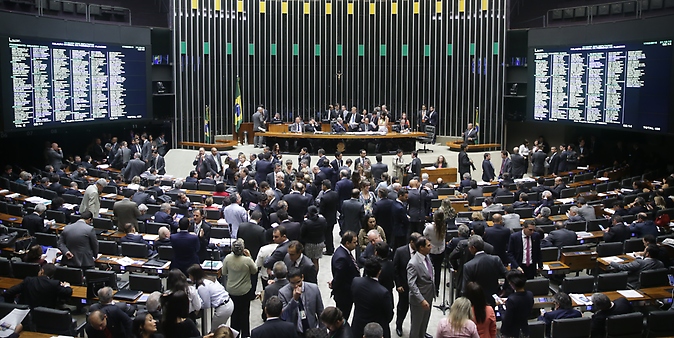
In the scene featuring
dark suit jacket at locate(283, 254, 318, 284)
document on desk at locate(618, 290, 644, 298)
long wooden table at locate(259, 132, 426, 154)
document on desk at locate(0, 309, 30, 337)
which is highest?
long wooden table at locate(259, 132, 426, 154)

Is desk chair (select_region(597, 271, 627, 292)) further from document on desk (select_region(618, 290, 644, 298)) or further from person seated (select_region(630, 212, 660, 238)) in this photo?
person seated (select_region(630, 212, 660, 238))

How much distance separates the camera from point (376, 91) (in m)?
27.4

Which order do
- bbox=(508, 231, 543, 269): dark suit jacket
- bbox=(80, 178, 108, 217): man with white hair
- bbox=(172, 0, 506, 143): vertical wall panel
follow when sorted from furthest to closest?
bbox=(172, 0, 506, 143): vertical wall panel
bbox=(80, 178, 108, 217): man with white hair
bbox=(508, 231, 543, 269): dark suit jacket

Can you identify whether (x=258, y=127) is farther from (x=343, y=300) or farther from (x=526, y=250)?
(x=343, y=300)

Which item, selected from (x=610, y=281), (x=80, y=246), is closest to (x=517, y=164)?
(x=610, y=281)

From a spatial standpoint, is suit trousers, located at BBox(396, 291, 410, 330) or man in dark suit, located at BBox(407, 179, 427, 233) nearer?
suit trousers, located at BBox(396, 291, 410, 330)

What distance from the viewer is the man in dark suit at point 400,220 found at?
424 inches

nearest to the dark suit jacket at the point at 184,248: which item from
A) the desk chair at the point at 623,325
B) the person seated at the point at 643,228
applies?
the desk chair at the point at 623,325

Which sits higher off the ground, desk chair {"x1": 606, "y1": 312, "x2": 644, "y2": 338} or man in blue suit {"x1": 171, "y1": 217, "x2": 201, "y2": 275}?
man in blue suit {"x1": 171, "y1": 217, "x2": 201, "y2": 275}

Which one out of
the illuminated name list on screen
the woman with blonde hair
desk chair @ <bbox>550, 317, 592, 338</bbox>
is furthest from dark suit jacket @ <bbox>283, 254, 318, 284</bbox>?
the illuminated name list on screen

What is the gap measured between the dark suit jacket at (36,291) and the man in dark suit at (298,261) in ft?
8.89

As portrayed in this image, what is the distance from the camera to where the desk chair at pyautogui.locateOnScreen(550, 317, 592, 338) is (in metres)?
7.62

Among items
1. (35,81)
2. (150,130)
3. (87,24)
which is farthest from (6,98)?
(150,130)

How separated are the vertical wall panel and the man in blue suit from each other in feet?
54.2
